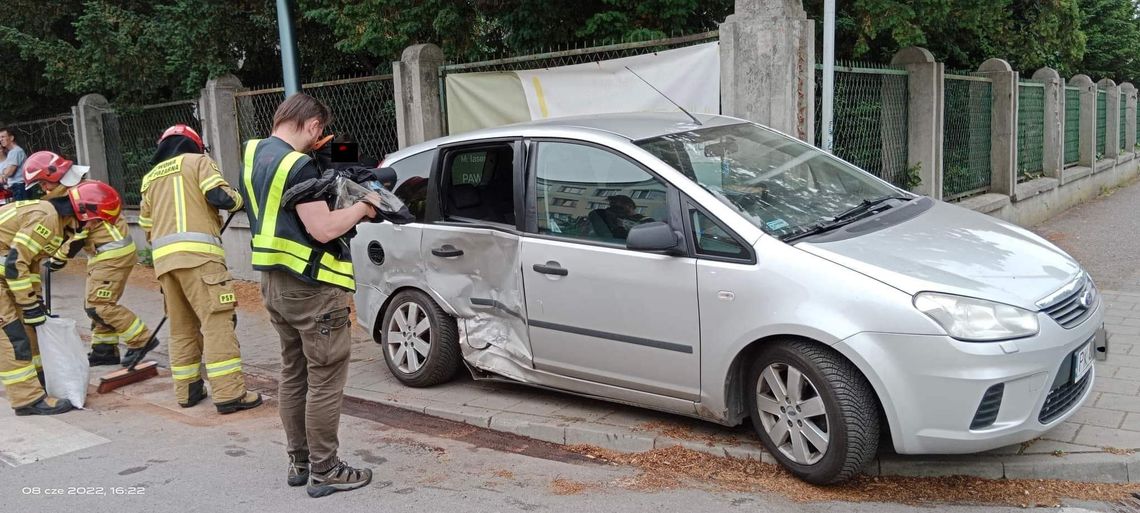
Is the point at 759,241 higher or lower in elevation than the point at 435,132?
lower

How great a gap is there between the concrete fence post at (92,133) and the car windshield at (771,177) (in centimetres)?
1119

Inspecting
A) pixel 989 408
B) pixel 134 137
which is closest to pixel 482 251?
pixel 989 408

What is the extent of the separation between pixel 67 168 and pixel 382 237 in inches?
97.8

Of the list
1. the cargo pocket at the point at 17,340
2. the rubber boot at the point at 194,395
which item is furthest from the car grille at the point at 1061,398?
the cargo pocket at the point at 17,340

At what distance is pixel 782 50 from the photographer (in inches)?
265

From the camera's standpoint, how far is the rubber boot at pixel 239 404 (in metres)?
5.95

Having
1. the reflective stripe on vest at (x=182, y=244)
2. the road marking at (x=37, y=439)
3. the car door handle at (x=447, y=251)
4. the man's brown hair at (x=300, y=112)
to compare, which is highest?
the man's brown hair at (x=300, y=112)

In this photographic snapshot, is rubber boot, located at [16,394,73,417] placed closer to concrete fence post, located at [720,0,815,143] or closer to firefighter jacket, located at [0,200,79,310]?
firefighter jacket, located at [0,200,79,310]

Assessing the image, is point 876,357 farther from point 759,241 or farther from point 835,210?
point 835,210

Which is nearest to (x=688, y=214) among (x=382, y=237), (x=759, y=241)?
(x=759, y=241)

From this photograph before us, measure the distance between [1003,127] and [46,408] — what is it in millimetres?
10349

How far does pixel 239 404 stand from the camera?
6004mm

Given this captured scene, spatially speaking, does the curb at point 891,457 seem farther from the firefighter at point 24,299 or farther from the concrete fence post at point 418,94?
the concrete fence post at point 418,94

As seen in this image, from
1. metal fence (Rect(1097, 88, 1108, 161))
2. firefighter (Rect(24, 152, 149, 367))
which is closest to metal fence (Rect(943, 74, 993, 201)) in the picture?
metal fence (Rect(1097, 88, 1108, 161))
